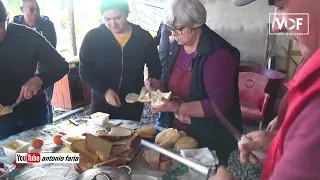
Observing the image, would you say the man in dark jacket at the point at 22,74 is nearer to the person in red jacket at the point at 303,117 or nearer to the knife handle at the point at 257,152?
the knife handle at the point at 257,152

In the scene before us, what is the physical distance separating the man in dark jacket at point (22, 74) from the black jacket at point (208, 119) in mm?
Answer: 1061

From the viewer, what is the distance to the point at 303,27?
28.8 inches

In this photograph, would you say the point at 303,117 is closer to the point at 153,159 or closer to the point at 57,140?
the point at 153,159

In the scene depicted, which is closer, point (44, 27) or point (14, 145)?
point (14, 145)

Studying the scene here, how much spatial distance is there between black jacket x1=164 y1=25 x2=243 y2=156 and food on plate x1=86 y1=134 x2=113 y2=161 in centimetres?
65

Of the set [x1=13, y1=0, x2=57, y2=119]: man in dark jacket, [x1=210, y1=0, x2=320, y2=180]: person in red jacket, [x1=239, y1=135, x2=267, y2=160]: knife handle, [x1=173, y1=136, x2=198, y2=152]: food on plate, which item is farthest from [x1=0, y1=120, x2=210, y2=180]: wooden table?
[x1=13, y1=0, x2=57, y2=119]: man in dark jacket

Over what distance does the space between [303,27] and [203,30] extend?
118 centimetres

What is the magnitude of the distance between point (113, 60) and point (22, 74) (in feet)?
2.25

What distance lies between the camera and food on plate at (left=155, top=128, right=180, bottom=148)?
1.68 meters

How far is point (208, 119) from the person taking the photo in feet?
6.21

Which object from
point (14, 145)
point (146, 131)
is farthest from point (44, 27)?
point (146, 131)

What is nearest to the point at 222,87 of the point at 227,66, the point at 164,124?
the point at 227,66

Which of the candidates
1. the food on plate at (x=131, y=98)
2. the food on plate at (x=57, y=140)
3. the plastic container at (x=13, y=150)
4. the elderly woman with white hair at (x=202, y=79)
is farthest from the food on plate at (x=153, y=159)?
the food on plate at (x=131, y=98)

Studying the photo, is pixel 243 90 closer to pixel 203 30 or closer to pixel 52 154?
pixel 203 30
